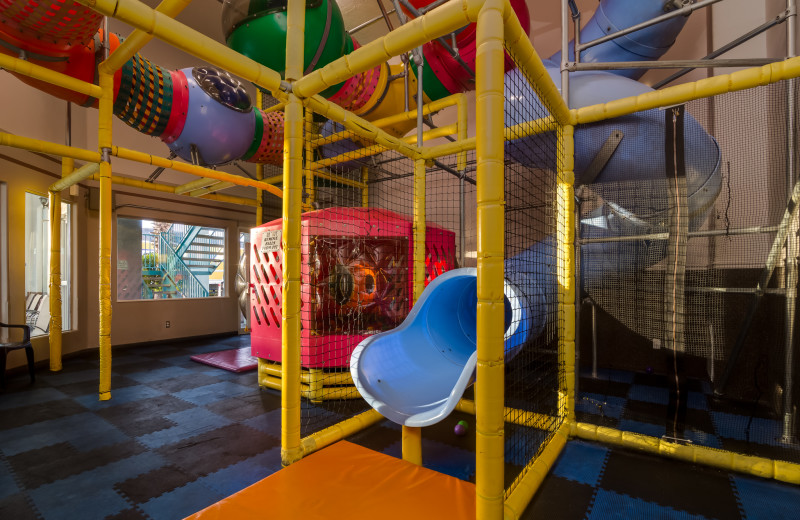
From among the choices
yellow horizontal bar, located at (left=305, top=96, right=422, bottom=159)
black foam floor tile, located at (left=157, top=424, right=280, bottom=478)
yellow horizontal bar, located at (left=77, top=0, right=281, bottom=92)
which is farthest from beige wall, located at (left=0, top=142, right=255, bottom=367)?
yellow horizontal bar, located at (left=305, top=96, right=422, bottom=159)

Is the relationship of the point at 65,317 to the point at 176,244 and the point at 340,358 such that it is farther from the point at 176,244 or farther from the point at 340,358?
the point at 340,358

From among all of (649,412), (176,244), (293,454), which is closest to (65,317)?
(176,244)

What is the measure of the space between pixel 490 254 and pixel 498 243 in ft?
0.15

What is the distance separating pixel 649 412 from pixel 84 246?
6694 mm

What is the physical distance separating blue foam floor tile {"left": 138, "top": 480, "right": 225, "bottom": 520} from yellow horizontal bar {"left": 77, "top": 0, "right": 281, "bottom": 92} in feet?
6.43

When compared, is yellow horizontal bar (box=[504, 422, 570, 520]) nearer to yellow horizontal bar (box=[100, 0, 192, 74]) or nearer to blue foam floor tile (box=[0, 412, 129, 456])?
blue foam floor tile (box=[0, 412, 129, 456])

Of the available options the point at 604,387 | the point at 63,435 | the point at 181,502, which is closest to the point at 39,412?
the point at 63,435

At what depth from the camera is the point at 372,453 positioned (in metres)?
1.95

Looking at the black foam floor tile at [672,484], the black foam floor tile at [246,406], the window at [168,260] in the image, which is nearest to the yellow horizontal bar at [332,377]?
the black foam floor tile at [246,406]

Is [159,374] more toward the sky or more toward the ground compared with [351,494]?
more toward the ground

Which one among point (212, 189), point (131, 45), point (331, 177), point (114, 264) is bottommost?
point (114, 264)

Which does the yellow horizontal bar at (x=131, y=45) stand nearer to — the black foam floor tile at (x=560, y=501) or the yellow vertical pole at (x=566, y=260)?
the yellow vertical pole at (x=566, y=260)

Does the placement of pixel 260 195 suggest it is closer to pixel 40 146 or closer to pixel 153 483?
pixel 40 146

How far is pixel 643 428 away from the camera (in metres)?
2.50
